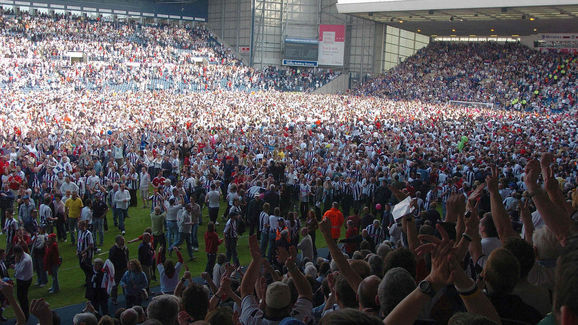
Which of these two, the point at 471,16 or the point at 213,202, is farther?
the point at 471,16

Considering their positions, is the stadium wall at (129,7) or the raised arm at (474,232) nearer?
the raised arm at (474,232)

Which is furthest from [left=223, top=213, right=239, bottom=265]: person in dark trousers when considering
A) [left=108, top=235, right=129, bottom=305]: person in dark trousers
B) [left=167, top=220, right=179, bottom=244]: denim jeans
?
[left=108, top=235, right=129, bottom=305]: person in dark trousers

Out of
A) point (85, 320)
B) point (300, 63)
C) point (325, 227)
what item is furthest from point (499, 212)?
point (300, 63)

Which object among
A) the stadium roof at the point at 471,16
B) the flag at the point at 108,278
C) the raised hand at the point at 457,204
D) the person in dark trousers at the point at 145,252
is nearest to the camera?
the raised hand at the point at 457,204

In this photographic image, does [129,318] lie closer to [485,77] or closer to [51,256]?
[51,256]

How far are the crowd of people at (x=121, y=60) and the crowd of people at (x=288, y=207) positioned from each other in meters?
1.54

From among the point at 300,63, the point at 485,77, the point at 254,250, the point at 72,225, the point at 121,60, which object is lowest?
the point at 72,225

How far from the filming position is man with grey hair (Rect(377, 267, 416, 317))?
2842 millimetres

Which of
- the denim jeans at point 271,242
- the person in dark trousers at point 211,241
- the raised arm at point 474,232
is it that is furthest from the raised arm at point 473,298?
the denim jeans at point 271,242

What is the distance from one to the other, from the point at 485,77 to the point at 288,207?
39871 mm

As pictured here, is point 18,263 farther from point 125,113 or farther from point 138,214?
point 125,113

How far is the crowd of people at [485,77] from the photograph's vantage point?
43.3 metres

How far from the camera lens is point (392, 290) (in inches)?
113

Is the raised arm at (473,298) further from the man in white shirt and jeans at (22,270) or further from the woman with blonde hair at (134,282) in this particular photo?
the man in white shirt and jeans at (22,270)
